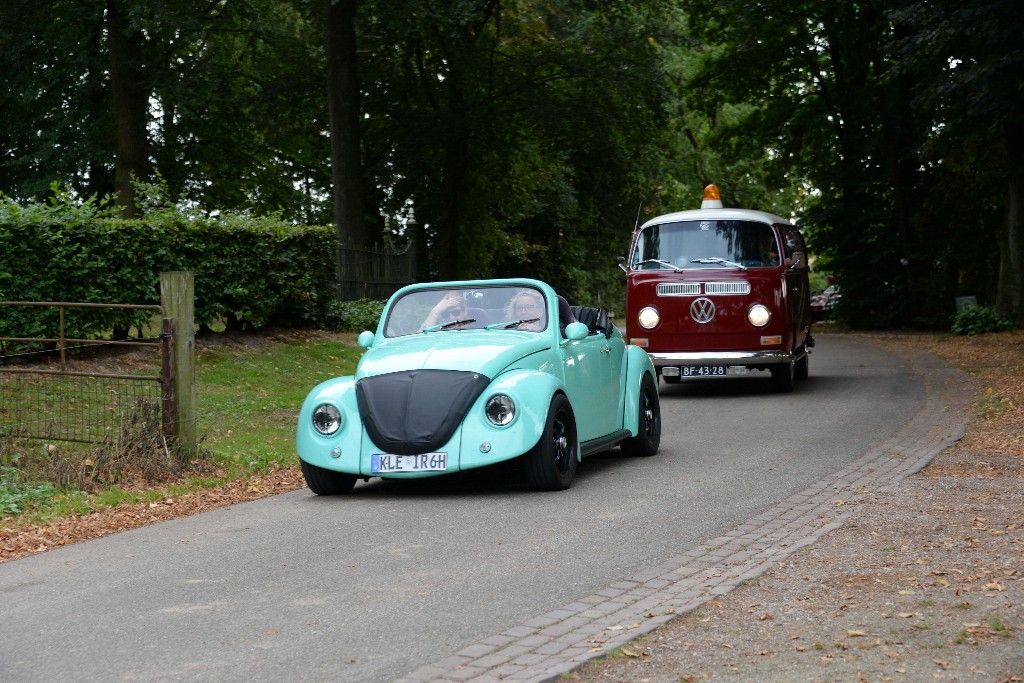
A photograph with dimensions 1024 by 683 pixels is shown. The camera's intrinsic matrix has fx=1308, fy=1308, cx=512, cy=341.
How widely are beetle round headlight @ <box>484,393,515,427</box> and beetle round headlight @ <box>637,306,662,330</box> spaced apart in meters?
8.69

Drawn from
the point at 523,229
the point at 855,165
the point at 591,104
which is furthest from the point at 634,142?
the point at 523,229

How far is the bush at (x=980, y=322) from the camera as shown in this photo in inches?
1252

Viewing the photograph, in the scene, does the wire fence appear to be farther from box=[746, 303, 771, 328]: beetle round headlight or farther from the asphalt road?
box=[746, 303, 771, 328]: beetle round headlight

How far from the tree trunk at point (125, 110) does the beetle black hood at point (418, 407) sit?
22455mm

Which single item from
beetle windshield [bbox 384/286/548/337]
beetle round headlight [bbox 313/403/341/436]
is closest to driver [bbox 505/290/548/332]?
beetle windshield [bbox 384/286/548/337]

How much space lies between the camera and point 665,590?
6547 millimetres

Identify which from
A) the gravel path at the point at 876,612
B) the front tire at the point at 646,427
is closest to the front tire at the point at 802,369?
the front tire at the point at 646,427

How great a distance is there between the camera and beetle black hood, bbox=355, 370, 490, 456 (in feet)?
30.8

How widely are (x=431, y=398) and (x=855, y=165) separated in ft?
106

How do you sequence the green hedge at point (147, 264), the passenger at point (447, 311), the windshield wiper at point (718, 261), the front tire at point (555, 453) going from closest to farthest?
the front tire at point (555, 453) → the passenger at point (447, 311) → the green hedge at point (147, 264) → the windshield wiper at point (718, 261)

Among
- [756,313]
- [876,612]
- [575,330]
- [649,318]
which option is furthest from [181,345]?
[756,313]

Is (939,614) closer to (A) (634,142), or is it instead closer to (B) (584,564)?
(B) (584,564)

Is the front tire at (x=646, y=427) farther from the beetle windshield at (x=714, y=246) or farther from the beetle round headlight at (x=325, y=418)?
the beetle windshield at (x=714, y=246)

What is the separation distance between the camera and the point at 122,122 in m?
31.0
